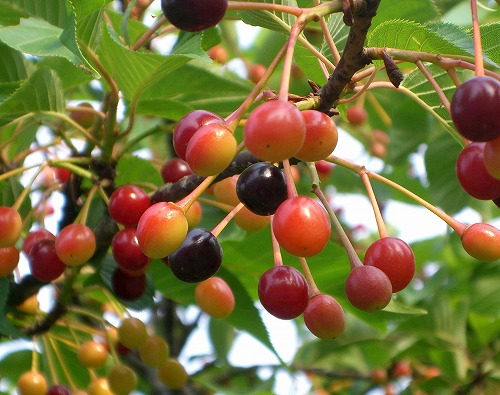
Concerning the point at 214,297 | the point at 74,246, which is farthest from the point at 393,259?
the point at 74,246

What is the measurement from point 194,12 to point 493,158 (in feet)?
1.24

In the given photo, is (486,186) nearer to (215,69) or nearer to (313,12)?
(313,12)

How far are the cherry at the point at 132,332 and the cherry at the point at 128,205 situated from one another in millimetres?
348

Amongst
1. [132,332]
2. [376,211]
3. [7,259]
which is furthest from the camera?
[132,332]

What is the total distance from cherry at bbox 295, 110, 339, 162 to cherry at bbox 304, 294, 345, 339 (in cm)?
23

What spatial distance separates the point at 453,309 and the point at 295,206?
1.96 metres

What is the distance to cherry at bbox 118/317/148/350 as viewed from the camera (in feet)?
5.25

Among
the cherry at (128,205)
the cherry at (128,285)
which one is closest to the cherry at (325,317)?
the cherry at (128,205)

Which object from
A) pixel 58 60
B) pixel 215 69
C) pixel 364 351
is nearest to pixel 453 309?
pixel 364 351

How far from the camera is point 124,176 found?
1.79m

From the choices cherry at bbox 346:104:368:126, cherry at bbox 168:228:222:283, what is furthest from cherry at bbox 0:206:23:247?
cherry at bbox 346:104:368:126

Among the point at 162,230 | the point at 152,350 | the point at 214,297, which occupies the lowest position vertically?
the point at 152,350

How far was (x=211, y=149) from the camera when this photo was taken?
0.86m

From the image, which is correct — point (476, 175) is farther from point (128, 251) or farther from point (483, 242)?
point (128, 251)
